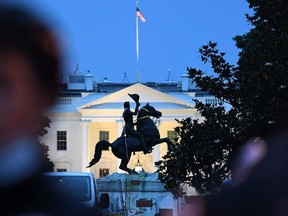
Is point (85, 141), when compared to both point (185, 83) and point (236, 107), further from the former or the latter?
point (236, 107)

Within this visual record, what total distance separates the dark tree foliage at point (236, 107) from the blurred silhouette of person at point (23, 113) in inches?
380

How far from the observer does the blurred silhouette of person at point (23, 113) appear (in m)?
1.29

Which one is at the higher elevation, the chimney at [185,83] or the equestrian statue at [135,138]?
the chimney at [185,83]

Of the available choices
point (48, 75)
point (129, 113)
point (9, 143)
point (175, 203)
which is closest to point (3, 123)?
point (9, 143)

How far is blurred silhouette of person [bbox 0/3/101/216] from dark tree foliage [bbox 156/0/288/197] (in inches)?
380

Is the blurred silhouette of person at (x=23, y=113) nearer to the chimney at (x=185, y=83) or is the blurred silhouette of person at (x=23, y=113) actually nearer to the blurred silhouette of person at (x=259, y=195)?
the blurred silhouette of person at (x=259, y=195)

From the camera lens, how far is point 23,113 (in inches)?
52.7

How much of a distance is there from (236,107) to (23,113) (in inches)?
501

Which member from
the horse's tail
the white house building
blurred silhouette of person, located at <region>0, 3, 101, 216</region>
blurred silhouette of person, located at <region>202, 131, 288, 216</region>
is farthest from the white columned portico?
blurred silhouette of person, located at <region>0, 3, 101, 216</region>

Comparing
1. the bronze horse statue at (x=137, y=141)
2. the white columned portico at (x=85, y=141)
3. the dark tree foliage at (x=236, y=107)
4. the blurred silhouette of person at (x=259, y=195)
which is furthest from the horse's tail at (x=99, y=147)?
the white columned portico at (x=85, y=141)

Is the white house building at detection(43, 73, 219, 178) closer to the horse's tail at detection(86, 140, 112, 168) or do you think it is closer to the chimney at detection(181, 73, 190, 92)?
the chimney at detection(181, 73, 190, 92)

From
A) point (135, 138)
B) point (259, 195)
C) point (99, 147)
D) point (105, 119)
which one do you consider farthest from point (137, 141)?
point (105, 119)

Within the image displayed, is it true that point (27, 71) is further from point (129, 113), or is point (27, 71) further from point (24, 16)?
point (129, 113)

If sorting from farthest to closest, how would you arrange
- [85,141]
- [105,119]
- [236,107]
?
[105,119] → [85,141] → [236,107]
